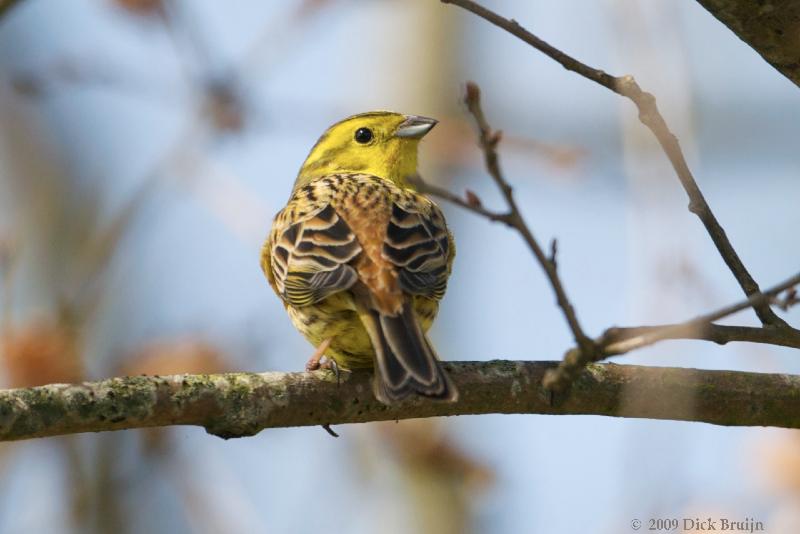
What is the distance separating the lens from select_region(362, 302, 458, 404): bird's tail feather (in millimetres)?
4207

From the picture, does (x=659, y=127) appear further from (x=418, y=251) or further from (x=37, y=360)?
(x=37, y=360)

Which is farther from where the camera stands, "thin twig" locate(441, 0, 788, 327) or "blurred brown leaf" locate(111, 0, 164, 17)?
"blurred brown leaf" locate(111, 0, 164, 17)

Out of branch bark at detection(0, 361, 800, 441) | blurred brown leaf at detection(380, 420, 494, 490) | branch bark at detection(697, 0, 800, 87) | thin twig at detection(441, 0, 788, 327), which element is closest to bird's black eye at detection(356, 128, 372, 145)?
blurred brown leaf at detection(380, 420, 494, 490)

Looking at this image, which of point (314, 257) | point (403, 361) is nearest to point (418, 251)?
point (314, 257)

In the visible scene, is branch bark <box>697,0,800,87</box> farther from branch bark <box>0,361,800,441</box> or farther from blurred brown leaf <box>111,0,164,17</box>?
blurred brown leaf <box>111,0,164,17</box>

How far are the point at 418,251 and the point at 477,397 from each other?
0.95 m

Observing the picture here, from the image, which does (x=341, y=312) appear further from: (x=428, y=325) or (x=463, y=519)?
(x=463, y=519)

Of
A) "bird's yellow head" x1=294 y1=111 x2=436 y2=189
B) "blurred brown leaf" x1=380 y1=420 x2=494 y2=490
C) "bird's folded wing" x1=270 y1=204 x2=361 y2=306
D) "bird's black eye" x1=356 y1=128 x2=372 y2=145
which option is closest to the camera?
"bird's folded wing" x1=270 y1=204 x2=361 y2=306

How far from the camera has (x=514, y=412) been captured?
4.56 metres

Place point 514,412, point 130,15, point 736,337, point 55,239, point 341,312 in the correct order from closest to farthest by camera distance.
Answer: point 736,337
point 514,412
point 341,312
point 130,15
point 55,239

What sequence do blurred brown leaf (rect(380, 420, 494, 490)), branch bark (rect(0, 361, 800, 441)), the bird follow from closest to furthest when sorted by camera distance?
branch bark (rect(0, 361, 800, 441)) → the bird → blurred brown leaf (rect(380, 420, 494, 490))

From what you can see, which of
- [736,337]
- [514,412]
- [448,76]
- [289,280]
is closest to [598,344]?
[736,337]

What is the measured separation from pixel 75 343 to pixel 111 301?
173 inches

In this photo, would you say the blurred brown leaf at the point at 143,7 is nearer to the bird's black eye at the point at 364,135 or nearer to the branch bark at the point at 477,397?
the bird's black eye at the point at 364,135
